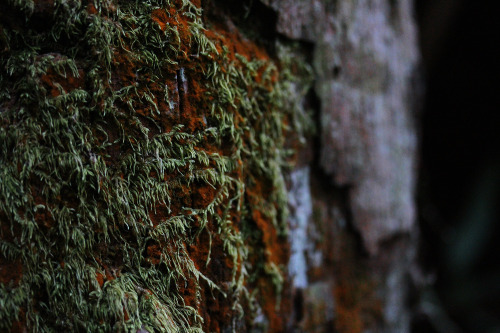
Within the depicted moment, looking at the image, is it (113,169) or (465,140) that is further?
(465,140)

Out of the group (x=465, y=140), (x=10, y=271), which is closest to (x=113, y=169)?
(x=10, y=271)

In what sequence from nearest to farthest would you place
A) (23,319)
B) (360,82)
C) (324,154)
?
(23,319) → (324,154) → (360,82)

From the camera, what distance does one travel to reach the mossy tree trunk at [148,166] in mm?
565

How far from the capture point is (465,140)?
1977 millimetres

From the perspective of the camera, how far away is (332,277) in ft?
3.19

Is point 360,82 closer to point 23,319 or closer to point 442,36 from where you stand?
point 23,319

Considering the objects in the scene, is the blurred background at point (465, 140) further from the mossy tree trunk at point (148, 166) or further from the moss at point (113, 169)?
the moss at point (113, 169)

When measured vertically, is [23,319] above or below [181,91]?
below

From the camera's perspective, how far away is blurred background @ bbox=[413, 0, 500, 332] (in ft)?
6.17

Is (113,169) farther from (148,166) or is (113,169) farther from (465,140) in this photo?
(465,140)

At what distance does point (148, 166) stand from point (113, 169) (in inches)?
2.2

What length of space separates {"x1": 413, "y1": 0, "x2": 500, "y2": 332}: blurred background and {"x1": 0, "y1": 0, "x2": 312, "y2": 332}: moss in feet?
5.09

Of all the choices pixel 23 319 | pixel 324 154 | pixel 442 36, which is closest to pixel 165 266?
pixel 23 319

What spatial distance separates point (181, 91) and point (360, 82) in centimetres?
61
